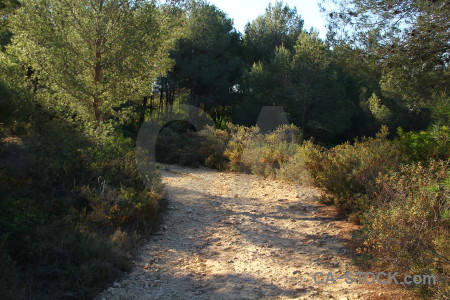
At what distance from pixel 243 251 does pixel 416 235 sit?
2.42 meters

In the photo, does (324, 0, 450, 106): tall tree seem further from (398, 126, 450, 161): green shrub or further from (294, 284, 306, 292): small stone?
(294, 284, 306, 292): small stone

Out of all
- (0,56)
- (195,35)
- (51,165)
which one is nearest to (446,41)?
(51,165)

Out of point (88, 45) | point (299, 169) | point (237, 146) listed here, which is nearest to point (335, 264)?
point (299, 169)

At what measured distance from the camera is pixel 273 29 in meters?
28.0

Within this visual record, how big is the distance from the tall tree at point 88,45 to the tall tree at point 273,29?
19.7m

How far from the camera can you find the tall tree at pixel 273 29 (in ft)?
91.1

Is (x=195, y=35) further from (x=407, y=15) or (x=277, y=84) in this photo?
(x=407, y=15)

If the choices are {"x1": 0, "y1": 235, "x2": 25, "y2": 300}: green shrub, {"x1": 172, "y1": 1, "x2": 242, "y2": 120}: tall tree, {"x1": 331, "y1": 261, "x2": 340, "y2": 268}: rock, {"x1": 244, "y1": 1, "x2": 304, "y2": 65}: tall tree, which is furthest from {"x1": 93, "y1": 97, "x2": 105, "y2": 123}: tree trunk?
{"x1": 244, "y1": 1, "x2": 304, "y2": 65}: tall tree

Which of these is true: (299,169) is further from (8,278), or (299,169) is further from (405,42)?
(8,278)

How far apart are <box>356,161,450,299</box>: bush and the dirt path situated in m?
0.46

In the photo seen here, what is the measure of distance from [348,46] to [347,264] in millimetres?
4828

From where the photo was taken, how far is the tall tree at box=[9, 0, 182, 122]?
8.27 metres

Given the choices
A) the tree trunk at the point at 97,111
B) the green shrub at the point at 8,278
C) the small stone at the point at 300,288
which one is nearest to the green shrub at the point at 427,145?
the small stone at the point at 300,288

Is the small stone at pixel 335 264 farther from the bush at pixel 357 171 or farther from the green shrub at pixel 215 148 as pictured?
the green shrub at pixel 215 148
